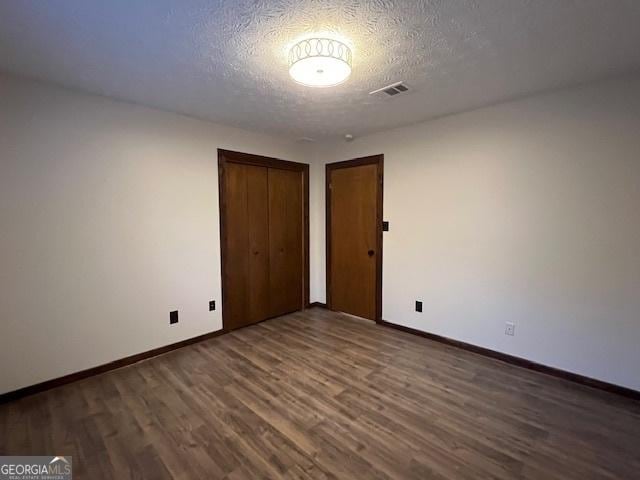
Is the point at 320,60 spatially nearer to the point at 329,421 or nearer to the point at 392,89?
the point at 392,89

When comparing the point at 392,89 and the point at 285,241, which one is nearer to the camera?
the point at 392,89

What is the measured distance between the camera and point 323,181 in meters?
4.25

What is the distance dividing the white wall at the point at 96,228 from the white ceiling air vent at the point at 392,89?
178 cm

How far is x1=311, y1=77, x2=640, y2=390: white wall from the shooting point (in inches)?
87.8

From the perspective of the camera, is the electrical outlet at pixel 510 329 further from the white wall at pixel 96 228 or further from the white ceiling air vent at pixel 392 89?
the white wall at pixel 96 228

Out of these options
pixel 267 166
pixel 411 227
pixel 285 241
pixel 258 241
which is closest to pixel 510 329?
pixel 411 227

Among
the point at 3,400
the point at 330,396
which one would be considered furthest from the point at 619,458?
the point at 3,400

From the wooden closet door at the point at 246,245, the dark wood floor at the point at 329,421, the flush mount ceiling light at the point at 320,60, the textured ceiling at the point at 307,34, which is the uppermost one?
the textured ceiling at the point at 307,34

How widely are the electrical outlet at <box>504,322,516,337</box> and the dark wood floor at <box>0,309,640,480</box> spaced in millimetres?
284

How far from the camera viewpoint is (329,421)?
6.49 feet

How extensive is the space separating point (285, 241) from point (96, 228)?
6.90ft

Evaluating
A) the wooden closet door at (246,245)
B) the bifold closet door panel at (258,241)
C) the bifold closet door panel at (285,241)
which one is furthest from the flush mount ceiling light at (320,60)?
the bifold closet door panel at (285,241)

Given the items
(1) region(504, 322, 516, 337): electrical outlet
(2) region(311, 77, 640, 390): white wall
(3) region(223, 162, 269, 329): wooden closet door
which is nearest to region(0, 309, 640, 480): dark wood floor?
(1) region(504, 322, 516, 337): electrical outlet

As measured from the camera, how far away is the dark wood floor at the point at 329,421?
163 cm
